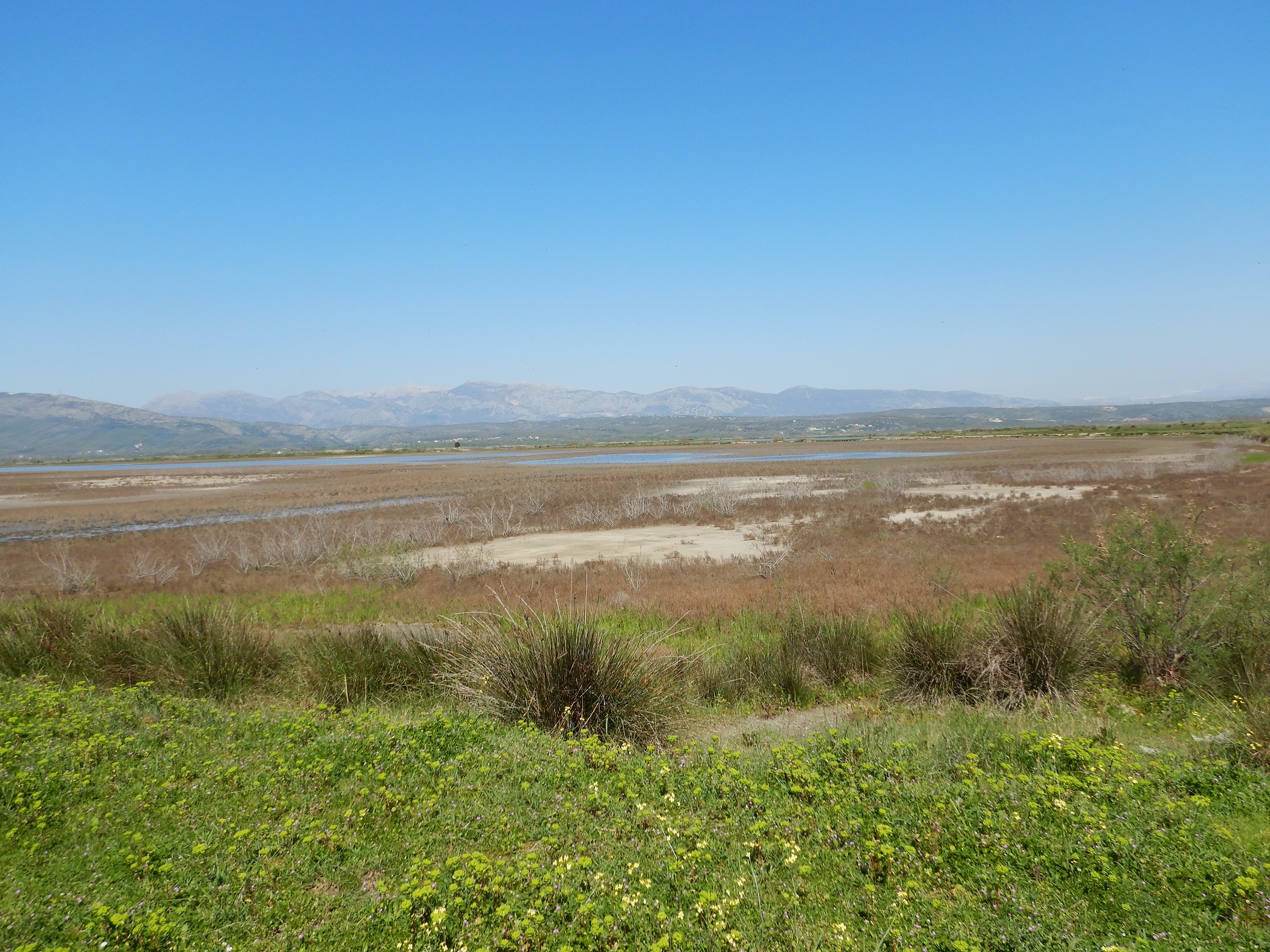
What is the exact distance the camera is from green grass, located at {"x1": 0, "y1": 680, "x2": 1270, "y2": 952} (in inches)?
141

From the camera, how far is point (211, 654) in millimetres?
8797

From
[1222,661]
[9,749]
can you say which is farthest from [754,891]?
[1222,661]

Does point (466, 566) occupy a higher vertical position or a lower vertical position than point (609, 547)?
higher

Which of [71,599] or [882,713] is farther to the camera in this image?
[71,599]

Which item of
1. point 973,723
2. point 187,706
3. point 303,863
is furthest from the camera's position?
point 187,706

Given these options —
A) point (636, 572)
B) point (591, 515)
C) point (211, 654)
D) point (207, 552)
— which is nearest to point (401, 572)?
point (636, 572)

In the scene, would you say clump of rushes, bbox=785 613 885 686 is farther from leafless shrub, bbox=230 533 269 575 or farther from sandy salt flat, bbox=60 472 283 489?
sandy salt flat, bbox=60 472 283 489

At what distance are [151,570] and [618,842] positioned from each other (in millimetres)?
21325

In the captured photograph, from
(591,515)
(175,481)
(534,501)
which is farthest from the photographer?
(175,481)

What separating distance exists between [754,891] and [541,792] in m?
2.02

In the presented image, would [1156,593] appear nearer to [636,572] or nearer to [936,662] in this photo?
[936,662]

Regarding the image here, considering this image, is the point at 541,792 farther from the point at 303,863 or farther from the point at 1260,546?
the point at 1260,546

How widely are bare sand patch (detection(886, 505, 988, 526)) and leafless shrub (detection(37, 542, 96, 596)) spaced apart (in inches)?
1071

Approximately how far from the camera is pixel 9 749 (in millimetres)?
5438
